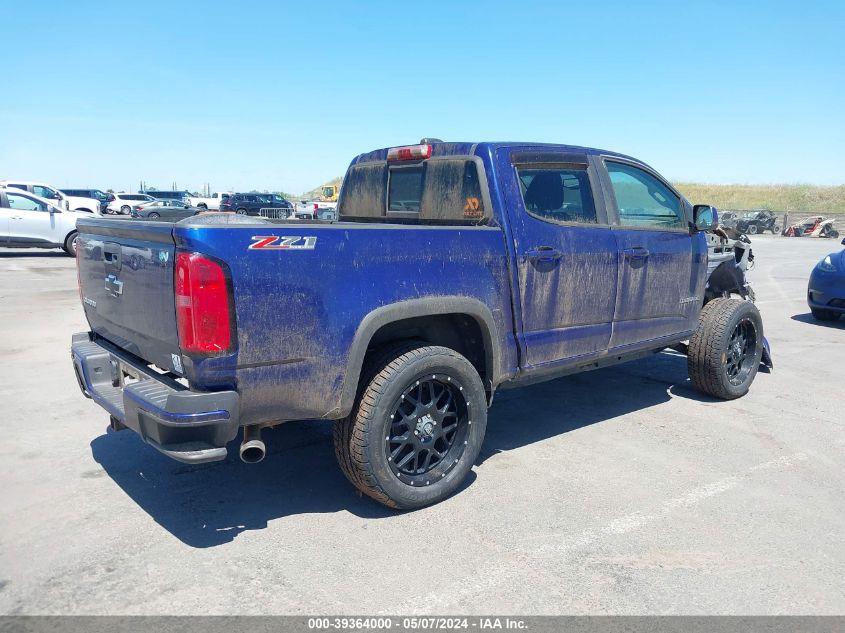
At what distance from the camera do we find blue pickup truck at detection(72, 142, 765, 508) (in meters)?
2.93

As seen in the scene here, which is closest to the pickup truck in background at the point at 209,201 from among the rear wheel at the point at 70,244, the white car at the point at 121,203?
the white car at the point at 121,203

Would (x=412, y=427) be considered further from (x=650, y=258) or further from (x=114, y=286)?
(x=650, y=258)

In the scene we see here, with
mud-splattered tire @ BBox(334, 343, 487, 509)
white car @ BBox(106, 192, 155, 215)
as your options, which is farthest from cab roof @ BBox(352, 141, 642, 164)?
white car @ BBox(106, 192, 155, 215)

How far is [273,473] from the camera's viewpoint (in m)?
4.11

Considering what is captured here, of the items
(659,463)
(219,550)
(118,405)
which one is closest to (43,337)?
(118,405)

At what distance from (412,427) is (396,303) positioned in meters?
0.70

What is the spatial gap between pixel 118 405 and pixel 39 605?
96 centimetres

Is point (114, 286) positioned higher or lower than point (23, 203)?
lower

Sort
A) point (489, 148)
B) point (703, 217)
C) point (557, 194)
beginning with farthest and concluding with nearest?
1. point (703, 217)
2. point (557, 194)
3. point (489, 148)

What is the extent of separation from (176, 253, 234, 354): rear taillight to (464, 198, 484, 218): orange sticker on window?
68.1 inches

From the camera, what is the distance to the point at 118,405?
335 cm

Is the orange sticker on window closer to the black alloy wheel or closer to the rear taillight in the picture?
the black alloy wheel

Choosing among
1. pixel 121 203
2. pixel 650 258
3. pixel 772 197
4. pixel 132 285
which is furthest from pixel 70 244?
pixel 772 197

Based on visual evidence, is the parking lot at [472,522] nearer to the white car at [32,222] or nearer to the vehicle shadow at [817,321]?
the vehicle shadow at [817,321]
